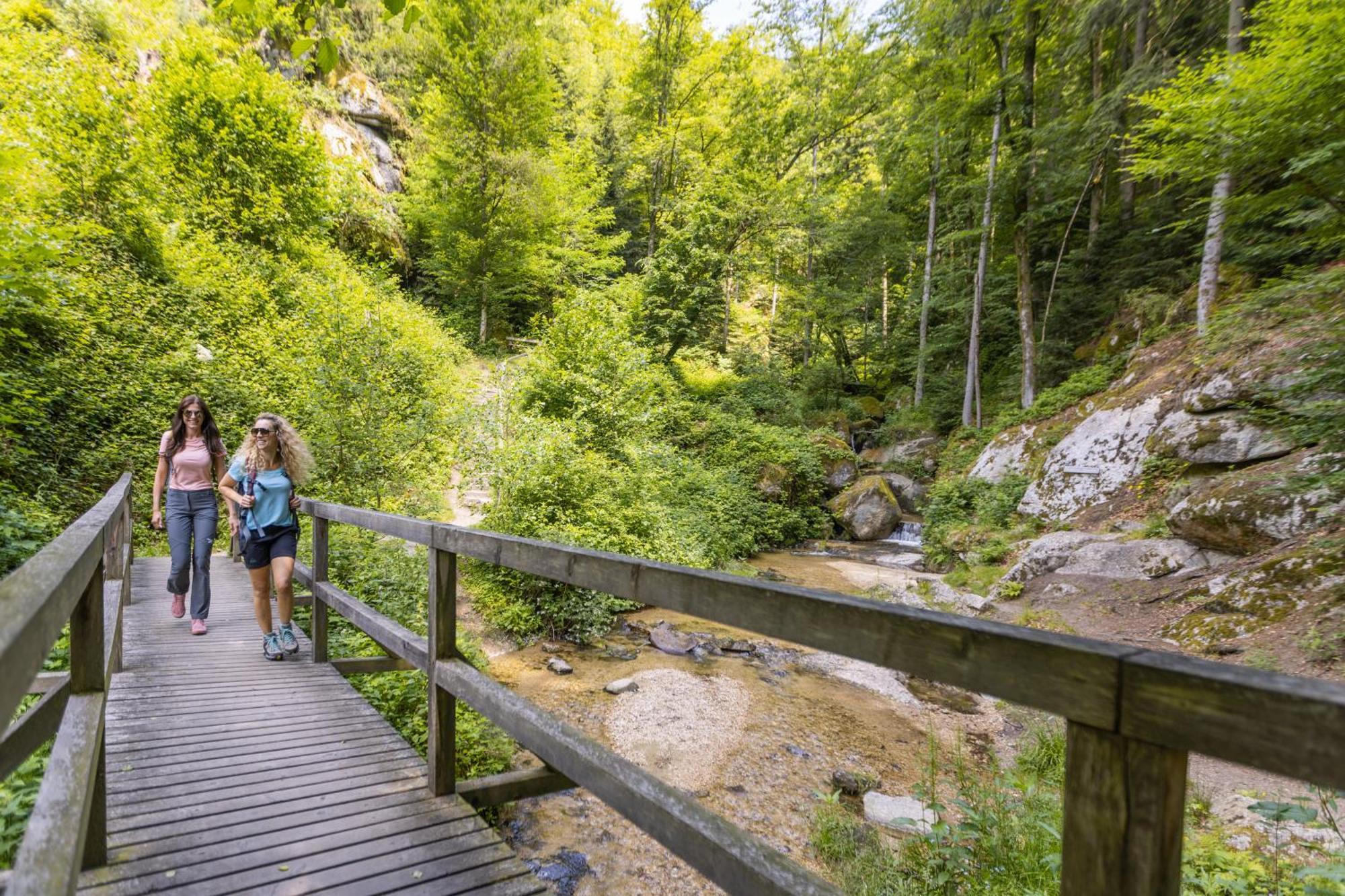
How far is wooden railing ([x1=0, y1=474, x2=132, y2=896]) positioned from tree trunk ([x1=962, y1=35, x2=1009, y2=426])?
18.3 metres

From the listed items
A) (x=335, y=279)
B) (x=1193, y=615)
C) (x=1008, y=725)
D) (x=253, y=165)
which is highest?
(x=253, y=165)

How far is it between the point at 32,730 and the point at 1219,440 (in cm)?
1256

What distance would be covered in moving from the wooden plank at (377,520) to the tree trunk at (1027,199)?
16.6 meters

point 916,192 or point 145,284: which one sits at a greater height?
point 916,192

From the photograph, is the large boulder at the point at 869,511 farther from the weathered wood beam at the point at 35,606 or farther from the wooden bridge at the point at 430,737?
the weathered wood beam at the point at 35,606

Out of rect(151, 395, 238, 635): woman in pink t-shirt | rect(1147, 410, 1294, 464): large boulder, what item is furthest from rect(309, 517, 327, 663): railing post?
rect(1147, 410, 1294, 464): large boulder

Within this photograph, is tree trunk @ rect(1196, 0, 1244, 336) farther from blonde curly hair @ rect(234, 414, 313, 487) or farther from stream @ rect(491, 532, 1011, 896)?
blonde curly hair @ rect(234, 414, 313, 487)

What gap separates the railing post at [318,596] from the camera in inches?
174

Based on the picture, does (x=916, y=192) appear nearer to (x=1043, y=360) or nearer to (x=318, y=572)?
(x=1043, y=360)

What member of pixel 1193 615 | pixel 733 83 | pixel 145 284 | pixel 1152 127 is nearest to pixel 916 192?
pixel 733 83

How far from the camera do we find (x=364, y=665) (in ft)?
14.7

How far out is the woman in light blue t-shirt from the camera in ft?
14.2

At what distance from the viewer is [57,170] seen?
34.1 feet

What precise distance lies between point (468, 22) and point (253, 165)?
10118 mm
